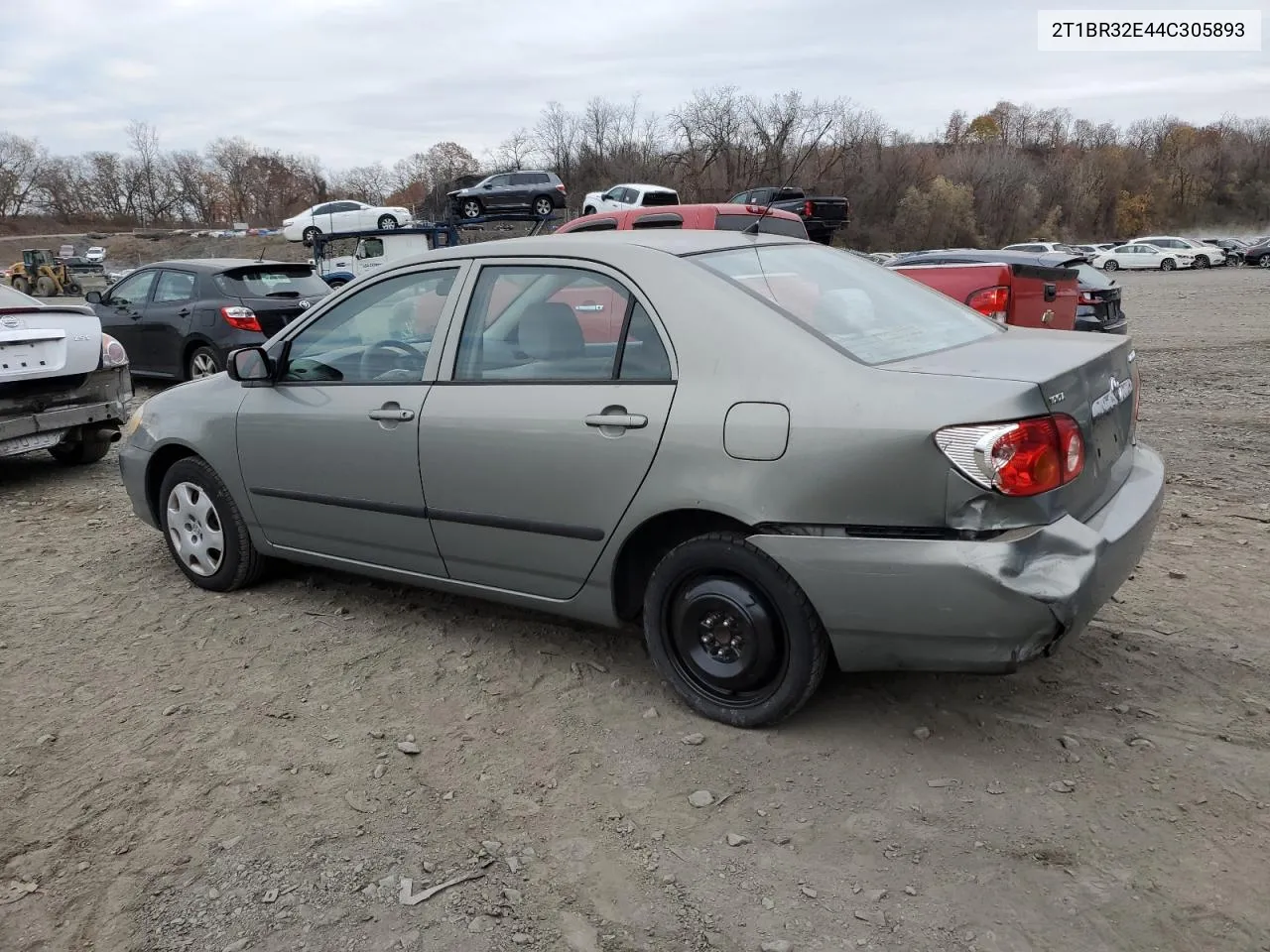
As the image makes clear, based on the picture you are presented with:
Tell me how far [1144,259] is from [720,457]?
4729 centimetres

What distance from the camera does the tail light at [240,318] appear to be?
33.1 feet

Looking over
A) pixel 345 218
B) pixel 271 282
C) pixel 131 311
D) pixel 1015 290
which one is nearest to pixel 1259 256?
pixel 345 218

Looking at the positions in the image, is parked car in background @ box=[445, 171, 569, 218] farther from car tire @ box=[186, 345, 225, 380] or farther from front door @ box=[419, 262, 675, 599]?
front door @ box=[419, 262, 675, 599]

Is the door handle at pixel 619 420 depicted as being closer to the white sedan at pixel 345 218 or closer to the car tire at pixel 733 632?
the car tire at pixel 733 632

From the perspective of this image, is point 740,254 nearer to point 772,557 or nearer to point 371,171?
point 772,557

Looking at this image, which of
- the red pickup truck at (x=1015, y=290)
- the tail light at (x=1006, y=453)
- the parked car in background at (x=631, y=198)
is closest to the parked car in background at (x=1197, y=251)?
the parked car in background at (x=631, y=198)

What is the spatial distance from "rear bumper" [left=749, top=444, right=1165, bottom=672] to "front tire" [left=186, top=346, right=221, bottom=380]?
29.4 ft

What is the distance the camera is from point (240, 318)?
1013 cm

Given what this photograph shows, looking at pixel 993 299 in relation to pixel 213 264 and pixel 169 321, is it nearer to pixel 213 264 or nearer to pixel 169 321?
pixel 213 264

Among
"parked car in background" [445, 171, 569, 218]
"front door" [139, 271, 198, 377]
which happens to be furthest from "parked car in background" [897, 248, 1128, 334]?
"parked car in background" [445, 171, 569, 218]

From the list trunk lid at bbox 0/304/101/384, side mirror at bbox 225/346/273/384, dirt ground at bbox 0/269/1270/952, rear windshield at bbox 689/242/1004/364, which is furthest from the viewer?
trunk lid at bbox 0/304/101/384

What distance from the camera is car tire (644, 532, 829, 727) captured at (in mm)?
2893

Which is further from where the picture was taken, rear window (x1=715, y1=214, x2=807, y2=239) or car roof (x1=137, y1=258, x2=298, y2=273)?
car roof (x1=137, y1=258, x2=298, y2=273)

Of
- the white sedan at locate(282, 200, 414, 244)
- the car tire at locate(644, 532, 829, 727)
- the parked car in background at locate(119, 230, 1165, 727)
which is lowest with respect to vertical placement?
the car tire at locate(644, 532, 829, 727)
